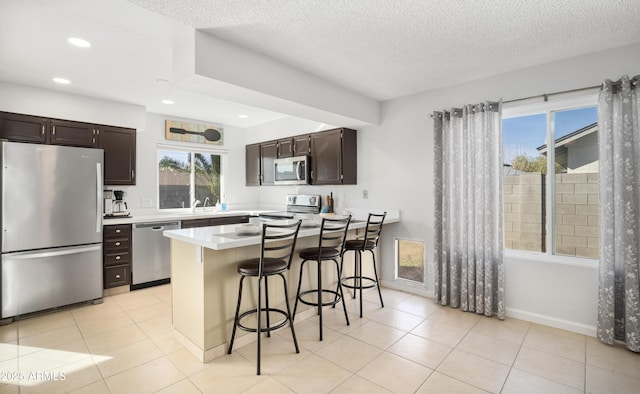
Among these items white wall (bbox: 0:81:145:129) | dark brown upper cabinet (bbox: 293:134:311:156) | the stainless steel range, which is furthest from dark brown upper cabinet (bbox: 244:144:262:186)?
white wall (bbox: 0:81:145:129)

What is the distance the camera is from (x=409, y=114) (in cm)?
397

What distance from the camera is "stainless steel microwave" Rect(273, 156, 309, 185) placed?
15.4 ft

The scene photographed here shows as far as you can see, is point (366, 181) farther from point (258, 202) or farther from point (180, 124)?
point (180, 124)

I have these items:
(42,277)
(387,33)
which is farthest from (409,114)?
(42,277)

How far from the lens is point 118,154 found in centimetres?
430

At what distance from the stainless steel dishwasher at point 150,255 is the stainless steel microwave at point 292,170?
1.74m

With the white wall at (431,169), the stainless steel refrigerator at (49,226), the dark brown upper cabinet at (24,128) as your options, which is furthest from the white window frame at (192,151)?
the white wall at (431,169)

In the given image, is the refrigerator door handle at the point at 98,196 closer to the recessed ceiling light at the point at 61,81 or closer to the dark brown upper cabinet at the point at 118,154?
the dark brown upper cabinet at the point at 118,154

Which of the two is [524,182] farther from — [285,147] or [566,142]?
[285,147]

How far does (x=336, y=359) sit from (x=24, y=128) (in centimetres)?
433

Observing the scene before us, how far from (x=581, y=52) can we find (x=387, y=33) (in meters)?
1.87

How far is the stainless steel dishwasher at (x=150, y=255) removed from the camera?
164 inches

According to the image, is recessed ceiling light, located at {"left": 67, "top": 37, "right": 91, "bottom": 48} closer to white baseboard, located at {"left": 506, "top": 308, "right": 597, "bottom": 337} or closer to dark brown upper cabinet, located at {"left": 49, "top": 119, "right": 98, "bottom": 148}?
dark brown upper cabinet, located at {"left": 49, "top": 119, "right": 98, "bottom": 148}

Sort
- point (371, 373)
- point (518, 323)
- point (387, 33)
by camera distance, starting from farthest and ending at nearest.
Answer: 1. point (518, 323)
2. point (387, 33)
3. point (371, 373)
